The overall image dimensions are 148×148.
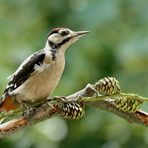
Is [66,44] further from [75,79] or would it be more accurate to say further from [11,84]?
[75,79]

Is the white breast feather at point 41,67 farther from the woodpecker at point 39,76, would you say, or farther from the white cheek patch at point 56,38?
the white cheek patch at point 56,38

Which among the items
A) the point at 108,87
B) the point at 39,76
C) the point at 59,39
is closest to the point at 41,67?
the point at 39,76

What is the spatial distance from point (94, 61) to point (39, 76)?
146 centimetres

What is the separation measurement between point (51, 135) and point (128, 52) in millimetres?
796

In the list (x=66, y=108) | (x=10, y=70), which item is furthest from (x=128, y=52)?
(x=66, y=108)

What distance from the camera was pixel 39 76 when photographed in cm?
247

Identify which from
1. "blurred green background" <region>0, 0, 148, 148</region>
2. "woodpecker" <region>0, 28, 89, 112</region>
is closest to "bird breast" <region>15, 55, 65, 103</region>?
"woodpecker" <region>0, 28, 89, 112</region>

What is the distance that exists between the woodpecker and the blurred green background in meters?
0.89

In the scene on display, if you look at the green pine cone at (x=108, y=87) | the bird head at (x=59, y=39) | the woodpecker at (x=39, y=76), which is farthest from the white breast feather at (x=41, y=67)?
the green pine cone at (x=108, y=87)

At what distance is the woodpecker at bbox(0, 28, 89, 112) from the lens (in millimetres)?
2383

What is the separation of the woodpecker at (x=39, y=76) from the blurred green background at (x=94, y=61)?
89 cm

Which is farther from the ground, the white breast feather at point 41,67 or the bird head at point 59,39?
the bird head at point 59,39

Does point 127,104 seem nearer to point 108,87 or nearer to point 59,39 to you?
point 108,87

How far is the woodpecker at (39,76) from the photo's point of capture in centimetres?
238
